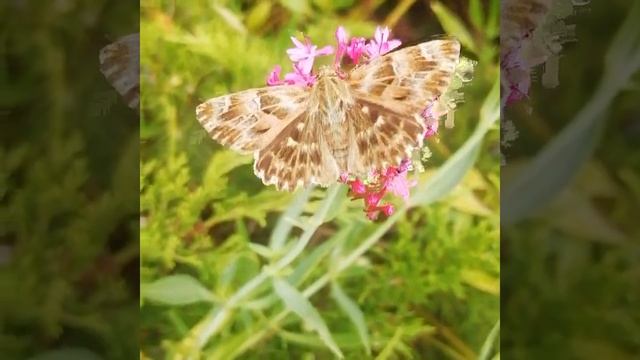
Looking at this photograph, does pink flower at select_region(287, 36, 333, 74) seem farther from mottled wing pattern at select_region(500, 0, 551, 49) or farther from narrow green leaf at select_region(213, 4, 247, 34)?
mottled wing pattern at select_region(500, 0, 551, 49)

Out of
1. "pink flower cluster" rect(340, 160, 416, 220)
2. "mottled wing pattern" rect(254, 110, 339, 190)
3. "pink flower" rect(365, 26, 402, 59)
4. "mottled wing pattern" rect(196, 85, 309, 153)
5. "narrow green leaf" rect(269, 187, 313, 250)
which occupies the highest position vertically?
"pink flower" rect(365, 26, 402, 59)

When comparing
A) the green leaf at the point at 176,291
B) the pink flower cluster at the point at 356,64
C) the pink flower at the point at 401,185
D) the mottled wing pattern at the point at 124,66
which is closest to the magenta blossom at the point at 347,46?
the pink flower cluster at the point at 356,64

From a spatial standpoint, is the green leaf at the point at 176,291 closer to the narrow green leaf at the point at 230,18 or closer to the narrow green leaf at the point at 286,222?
the narrow green leaf at the point at 286,222

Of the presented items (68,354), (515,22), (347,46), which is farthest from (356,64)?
(68,354)

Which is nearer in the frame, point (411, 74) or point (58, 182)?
point (58, 182)

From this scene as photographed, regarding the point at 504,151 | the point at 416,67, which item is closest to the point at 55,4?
the point at 416,67

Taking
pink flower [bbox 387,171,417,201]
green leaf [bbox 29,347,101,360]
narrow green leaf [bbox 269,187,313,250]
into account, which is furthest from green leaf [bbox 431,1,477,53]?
green leaf [bbox 29,347,101,360]

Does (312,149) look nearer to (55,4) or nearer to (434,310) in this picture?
(434,310)

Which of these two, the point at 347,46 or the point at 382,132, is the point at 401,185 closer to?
the point at 382,132
